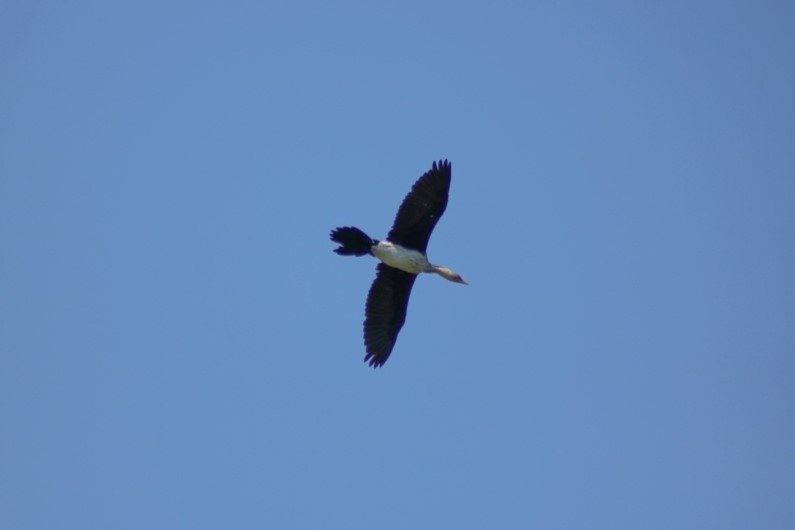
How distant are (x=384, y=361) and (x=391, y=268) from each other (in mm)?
1889

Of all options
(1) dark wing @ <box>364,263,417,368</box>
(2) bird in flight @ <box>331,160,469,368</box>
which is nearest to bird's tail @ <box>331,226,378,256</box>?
(2) bird in flight @ <box>331,160,469,368</box>

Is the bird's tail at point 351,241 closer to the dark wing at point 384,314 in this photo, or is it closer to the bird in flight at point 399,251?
the bird in flight at point 399,251

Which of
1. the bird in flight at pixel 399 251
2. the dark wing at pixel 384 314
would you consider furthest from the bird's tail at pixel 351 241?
the dark wing at pixel 384 314

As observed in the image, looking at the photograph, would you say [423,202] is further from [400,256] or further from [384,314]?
[384,314]

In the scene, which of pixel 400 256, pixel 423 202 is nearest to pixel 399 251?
pixel 400 256

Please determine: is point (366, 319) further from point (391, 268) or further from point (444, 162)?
point (444, 162)

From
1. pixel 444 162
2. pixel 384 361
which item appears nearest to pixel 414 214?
pixel 444 162

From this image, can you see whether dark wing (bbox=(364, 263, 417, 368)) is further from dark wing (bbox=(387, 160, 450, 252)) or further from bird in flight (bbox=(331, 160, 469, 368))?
dark wing (bbox=(387, 160, 450, 252))

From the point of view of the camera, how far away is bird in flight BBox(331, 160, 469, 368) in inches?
839

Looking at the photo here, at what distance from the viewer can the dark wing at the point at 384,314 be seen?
72.8 ft

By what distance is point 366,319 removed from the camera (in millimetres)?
22328

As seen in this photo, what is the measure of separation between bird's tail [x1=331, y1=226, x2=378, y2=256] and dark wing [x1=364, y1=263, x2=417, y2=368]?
1060 mm

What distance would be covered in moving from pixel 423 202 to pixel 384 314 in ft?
7.82

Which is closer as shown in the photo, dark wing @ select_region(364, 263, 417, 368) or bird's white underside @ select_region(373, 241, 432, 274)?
bird's white underside @ select_region(373, 241, 432, 274)
